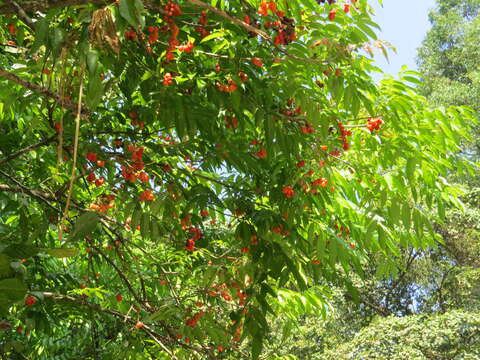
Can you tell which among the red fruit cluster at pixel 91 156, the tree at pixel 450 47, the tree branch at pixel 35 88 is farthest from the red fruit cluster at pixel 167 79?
the tree at pixel 450 47

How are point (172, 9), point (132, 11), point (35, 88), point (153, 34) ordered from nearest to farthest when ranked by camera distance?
1. point (132, 11)
2. point (35, 88)
3. point (172, 9)
4. point (153, 34)

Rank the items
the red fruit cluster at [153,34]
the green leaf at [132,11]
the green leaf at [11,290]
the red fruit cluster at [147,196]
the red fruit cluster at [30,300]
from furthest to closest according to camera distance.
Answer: the red fruit cluster at [147,196], the red fruit cluster at [30,300], the red fruit cluster at [153,34], the green leaf at [132,11], the green leaf at [11,290]

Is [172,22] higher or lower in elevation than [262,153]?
higher

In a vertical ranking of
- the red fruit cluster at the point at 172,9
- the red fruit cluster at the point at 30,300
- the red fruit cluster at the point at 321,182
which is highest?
the red fruit cluster at the point at 172,9

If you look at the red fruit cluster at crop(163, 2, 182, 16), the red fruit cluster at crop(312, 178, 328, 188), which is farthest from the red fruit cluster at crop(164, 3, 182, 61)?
the red fruit cluster at crop(312, 178, 328, 188)

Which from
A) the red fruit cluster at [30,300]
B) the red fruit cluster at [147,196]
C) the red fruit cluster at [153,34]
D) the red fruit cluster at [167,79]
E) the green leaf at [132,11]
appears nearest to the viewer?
the green leaf at [132,11]

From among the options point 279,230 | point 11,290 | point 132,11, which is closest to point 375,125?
point 279,230

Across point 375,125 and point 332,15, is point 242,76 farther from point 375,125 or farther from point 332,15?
point 375,125

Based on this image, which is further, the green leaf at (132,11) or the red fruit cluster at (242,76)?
the red fruit cluster at (242,76)

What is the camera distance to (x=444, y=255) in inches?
471

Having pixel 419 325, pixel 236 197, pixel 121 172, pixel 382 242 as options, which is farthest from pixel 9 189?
pixel 419 325

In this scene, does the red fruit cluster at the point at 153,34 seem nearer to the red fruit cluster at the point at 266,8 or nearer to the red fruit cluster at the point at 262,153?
the red fruit cluster at the point at 266,8

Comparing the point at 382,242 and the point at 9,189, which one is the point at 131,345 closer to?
the point at 9,189

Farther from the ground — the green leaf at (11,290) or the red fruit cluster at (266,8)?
the red fruit cluster at (266,8)
